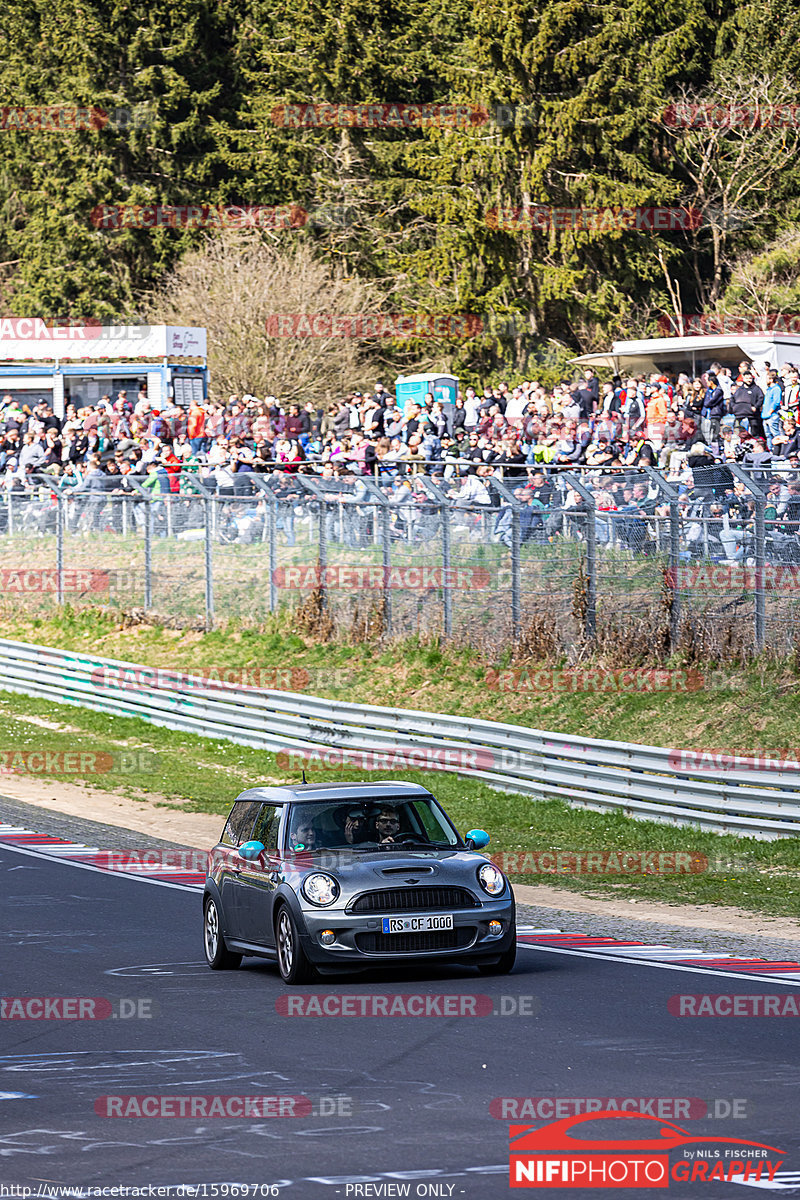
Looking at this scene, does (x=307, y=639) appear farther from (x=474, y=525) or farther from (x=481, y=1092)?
(x=481, y=1092)

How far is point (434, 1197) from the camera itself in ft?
23.9

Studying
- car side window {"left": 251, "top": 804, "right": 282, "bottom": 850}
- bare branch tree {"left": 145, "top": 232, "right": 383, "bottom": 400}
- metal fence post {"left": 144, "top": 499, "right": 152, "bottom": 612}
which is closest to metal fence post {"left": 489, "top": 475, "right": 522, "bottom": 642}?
metal fence post {"left": 144, "top": 499, "right": 152, "bottom": 612}

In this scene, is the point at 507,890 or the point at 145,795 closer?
the point at 507,890

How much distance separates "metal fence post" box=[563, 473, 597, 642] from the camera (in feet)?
78.1

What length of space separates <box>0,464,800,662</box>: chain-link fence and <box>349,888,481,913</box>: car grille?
993 centimetres

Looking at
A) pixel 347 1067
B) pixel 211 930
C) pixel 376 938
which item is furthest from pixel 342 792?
pixel 347 1067

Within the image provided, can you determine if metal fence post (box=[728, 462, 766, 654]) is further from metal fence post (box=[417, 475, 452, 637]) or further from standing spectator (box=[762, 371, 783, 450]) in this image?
standing spectator (box=[762, 371, 783, 450])

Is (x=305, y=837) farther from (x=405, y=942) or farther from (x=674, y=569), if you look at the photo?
(x=674, y=569)

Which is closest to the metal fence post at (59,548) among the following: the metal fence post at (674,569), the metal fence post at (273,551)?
the metal fence post at (273,551)

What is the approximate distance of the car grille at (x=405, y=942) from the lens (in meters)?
12.4

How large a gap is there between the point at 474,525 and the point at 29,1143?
1824 cm

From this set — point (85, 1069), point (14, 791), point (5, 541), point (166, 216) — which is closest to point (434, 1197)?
point (85, 1069)

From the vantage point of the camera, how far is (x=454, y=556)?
87.5 ft

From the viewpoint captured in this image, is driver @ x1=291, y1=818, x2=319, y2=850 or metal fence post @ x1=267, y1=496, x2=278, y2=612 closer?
driver @ x1=291, y1=818, x2=319, y2=850
